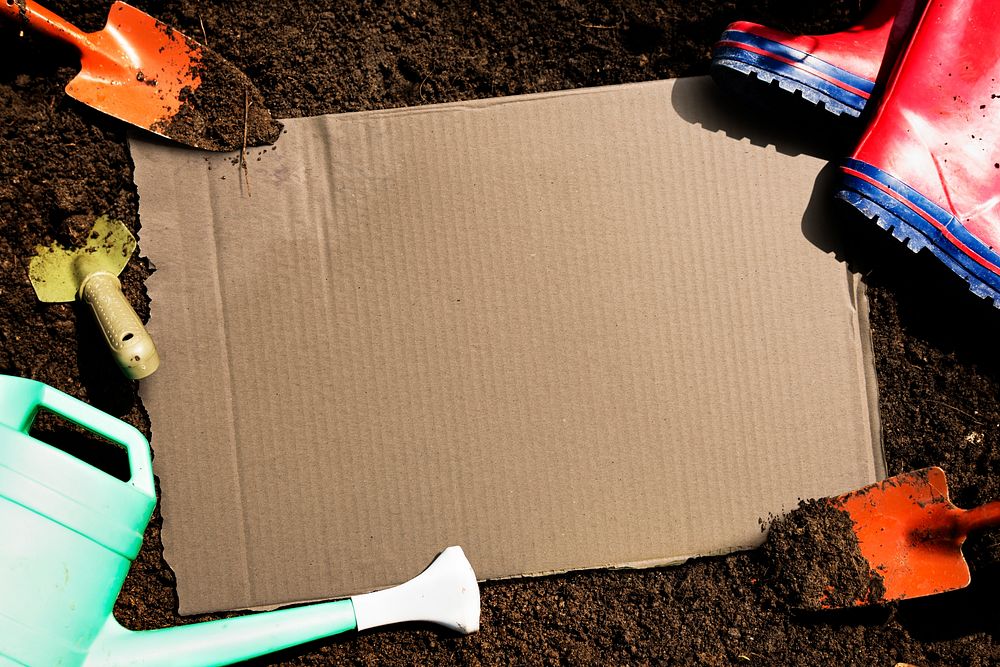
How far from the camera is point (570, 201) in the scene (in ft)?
3.20

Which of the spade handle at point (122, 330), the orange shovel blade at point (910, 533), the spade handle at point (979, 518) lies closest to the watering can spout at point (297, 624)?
the spade handle at point (122, 330)

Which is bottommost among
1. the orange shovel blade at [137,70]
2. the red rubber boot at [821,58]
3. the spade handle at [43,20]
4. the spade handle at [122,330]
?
the spade handle at [122,330]

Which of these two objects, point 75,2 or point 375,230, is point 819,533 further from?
point 75,2

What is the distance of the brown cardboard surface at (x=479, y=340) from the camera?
0.97 metres

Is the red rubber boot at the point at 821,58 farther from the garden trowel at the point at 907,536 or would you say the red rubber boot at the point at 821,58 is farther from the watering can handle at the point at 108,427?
the watering can handle at the point at 108,427

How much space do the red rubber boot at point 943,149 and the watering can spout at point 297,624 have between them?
741 mm

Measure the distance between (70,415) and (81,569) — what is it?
0.60ft

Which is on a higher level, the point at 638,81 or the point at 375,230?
the point at 638,81

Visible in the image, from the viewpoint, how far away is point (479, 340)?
38.5 inches

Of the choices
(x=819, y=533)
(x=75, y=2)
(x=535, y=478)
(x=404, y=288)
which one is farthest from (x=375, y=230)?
(x=819, y=533)

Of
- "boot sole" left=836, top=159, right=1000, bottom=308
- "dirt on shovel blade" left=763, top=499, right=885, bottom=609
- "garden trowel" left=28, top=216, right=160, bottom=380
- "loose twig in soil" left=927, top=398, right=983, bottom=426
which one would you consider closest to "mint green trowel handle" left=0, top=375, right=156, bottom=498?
"garden trowel" left=28, top=216, right=160, bottom=380

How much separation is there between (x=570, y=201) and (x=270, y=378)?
0.48 m

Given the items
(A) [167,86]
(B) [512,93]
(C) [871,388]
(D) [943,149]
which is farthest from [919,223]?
(A) [167,86]

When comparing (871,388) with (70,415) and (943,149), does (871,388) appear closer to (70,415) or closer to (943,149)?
(943,149)
